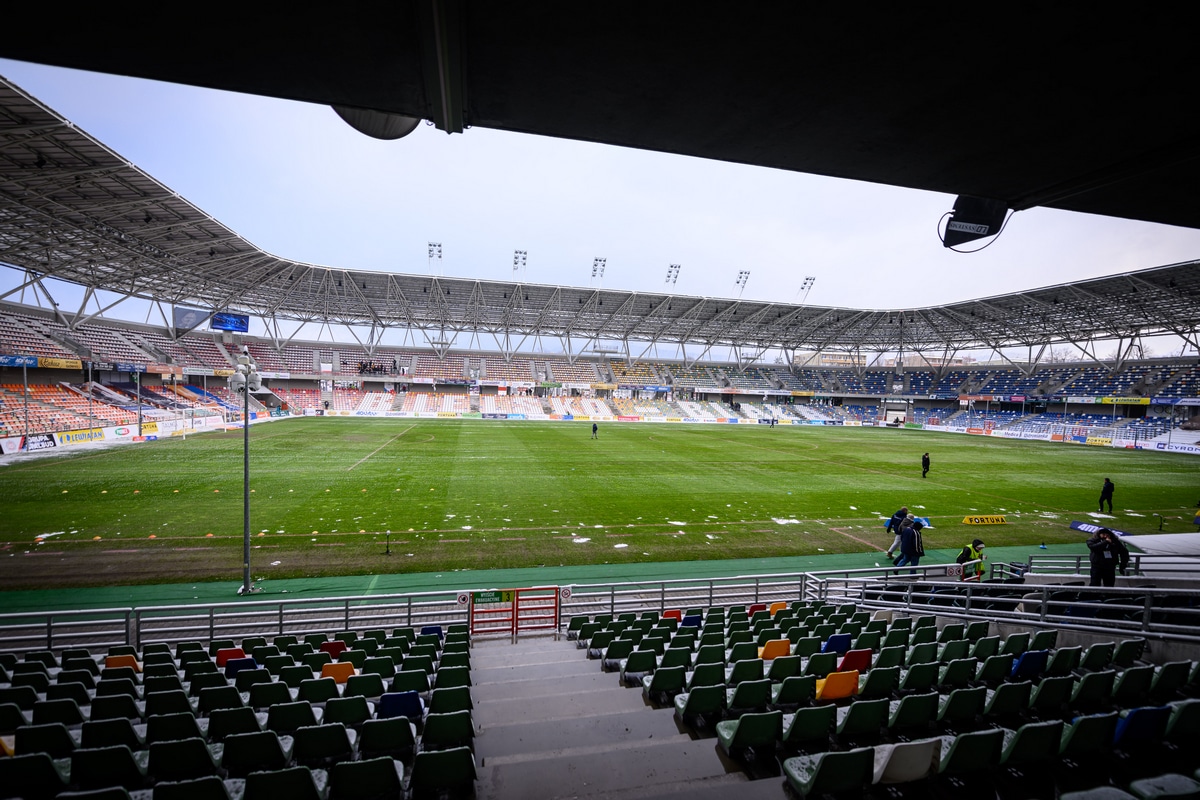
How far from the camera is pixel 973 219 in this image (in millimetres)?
4184

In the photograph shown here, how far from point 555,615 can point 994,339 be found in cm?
7372

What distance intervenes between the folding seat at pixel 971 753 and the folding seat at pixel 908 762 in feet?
0.28

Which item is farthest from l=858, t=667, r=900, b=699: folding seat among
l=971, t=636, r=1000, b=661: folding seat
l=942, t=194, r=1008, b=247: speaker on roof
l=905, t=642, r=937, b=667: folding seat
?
l=942, t=194, r=1008, b=247: speaker on roof

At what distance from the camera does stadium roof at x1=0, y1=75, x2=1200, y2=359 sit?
23.5 metres

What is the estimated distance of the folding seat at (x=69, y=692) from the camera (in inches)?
195

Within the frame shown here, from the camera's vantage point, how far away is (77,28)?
88.3 inches

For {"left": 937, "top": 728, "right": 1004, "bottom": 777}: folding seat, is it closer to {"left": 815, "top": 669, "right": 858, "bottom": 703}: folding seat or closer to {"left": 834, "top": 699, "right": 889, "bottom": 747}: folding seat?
{"left": 834, "top": 699, "right": 889, "bottom": 747}: folding seat

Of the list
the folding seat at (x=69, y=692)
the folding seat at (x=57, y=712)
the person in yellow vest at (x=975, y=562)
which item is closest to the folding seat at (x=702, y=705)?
the folding seat at (x=57, y=712)

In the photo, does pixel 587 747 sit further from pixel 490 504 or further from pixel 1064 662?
pixel 490 504

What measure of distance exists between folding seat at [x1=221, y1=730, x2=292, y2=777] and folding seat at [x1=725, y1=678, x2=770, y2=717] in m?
3.79

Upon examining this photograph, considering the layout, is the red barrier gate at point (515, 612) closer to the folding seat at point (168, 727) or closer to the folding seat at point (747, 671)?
the folding seat at point (747, 671)

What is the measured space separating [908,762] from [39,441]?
126ft

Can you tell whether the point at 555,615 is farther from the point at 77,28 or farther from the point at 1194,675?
the point at 77,28

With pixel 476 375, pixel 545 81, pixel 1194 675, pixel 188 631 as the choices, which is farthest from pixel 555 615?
pixel 476 375
